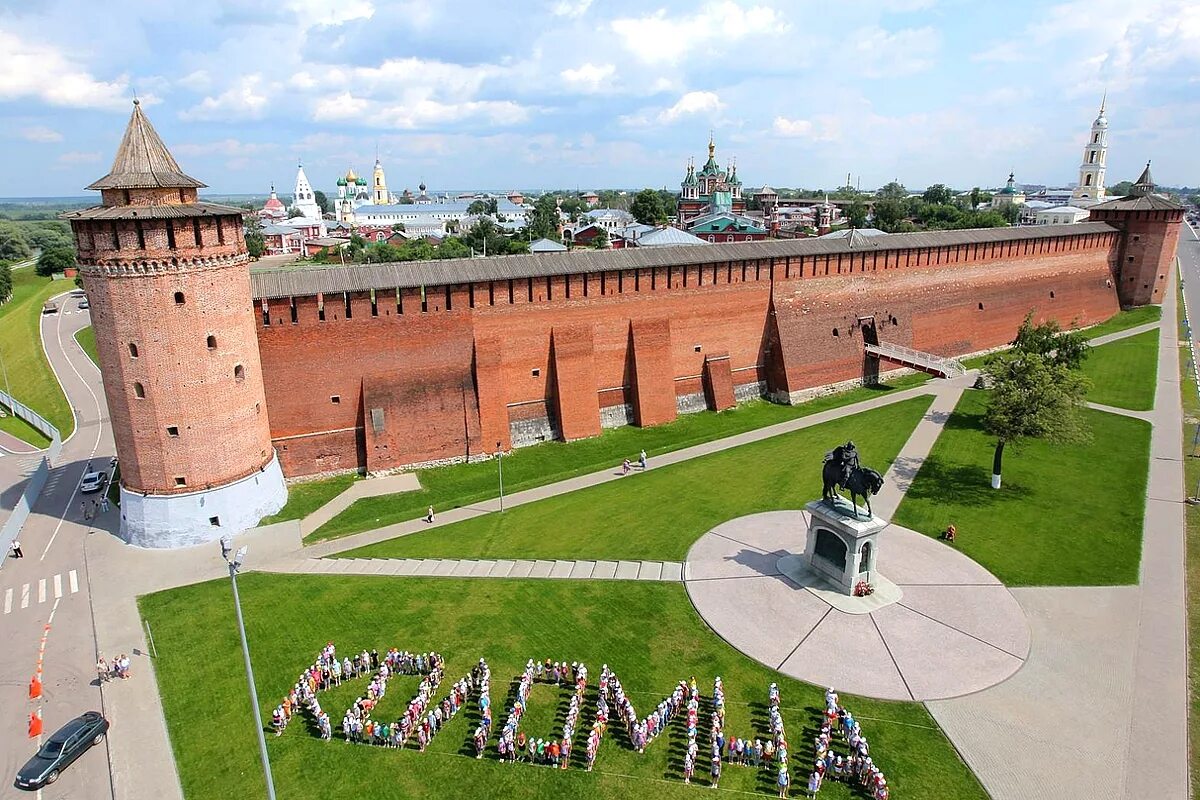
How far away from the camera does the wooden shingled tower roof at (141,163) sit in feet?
58.1

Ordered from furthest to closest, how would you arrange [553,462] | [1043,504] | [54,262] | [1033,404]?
[54,262], [553,462], [1033,404], [1043,504]


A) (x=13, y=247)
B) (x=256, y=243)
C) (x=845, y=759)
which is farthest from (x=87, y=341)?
(x=13, y=247)

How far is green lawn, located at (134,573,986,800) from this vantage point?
11594 millimetres

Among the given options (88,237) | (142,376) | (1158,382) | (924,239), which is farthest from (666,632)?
(1158,382)

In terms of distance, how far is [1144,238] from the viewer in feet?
147

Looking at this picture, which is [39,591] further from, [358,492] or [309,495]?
[358,492]

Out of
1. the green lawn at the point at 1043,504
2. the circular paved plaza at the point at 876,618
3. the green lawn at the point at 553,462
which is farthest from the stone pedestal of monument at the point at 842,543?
the green lawn at the point at 553,462

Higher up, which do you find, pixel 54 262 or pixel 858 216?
pixel 858 216

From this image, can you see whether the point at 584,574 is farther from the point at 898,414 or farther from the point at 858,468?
the point at 898,414

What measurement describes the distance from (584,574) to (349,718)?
669cm

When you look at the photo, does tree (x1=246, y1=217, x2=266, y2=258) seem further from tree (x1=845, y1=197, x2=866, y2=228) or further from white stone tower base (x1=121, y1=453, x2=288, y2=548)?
tree (x1=845, y1=197, x2=866, y2=228)

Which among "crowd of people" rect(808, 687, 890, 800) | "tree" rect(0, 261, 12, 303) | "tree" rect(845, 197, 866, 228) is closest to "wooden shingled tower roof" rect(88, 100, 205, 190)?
"crowd of people" rect(808, 687, 890, 800)

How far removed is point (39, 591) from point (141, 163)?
36.7 ft

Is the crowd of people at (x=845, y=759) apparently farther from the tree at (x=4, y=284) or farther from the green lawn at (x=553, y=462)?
the tree at (x=4, y=284)
